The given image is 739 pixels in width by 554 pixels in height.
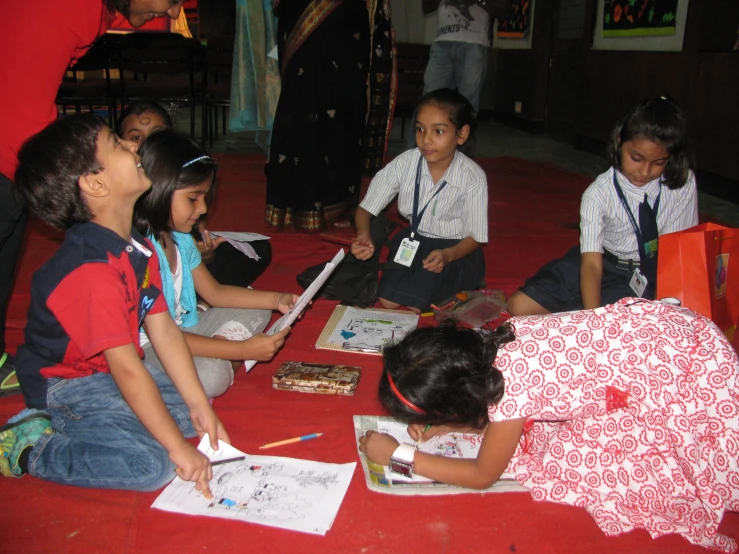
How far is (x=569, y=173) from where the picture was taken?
17.1ft

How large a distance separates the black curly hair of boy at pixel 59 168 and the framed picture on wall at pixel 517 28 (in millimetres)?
6954

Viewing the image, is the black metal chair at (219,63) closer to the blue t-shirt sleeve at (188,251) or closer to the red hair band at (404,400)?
the blue t-shirt sleeve at (188,251)

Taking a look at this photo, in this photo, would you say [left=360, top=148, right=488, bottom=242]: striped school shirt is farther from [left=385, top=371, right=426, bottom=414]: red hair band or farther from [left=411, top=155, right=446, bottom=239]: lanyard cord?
[left=385, top=371, right=426, bottom=414]: red hair band

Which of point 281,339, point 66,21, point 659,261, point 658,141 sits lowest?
point 281,339

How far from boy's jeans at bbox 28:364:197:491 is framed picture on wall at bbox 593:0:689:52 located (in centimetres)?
489

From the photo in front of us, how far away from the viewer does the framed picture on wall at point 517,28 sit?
7609 millimetres

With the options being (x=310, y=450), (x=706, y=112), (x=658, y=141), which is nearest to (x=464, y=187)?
(x=658, y=141)

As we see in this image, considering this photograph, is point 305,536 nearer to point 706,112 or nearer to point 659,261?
point 659,261

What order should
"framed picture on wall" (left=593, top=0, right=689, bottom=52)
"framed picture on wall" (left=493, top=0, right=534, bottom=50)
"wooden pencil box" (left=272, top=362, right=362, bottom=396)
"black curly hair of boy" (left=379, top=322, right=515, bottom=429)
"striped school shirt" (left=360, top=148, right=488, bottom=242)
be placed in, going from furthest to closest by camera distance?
"framed picture on wall" (left=493, top=0, right=534, bottom=50), "framed picture on wall" (left=593, top=0, right=689, bottom=52), "striped school shirt" (left=360, top=148, right=488, bottom=242), "wooden pencil box" (left=272, top=362, right=362, bottom=396), "black curly hair of boy" (left=379, top=322, right=515, bottom=429)

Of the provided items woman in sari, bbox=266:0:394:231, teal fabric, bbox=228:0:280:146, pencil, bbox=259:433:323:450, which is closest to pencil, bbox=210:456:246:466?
pencil, bbox=259:433:323:450

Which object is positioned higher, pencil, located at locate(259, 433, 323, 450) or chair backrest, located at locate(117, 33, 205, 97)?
chair backrest, located at locate(117, 33, 205, 97)

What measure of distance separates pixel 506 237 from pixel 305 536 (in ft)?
7.92

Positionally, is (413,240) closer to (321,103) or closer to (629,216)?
(629,216)

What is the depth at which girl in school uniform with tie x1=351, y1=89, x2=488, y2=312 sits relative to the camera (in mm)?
2324
